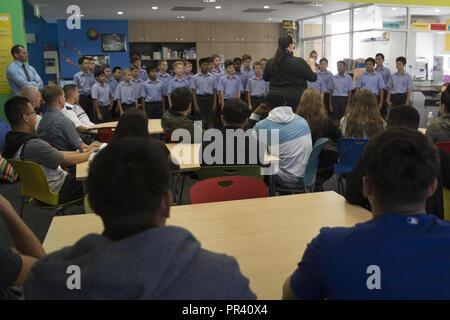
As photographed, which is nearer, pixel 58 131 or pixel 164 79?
pixel 58 131

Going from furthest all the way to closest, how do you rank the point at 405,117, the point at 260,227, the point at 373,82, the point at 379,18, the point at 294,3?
the point at 379,18 < the point at 294,3 < the point at 373,82 < the point at 405,117 < the point at 260,227

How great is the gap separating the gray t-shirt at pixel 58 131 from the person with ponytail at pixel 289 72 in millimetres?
2650

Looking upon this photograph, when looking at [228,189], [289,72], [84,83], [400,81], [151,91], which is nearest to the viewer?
[228,189]

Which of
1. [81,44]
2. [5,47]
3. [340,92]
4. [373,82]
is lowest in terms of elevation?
[340,92]

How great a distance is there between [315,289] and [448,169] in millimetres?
1598

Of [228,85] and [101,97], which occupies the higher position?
[228,85]

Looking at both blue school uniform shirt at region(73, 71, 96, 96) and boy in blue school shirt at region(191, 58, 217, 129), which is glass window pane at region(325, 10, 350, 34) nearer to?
boy in blue school shirt at region(191, 58, 217, 129)

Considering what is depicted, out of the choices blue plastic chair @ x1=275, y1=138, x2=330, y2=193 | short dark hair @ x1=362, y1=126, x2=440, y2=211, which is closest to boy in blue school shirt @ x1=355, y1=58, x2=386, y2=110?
blue plastic chair @ x1=275, y1=138, x2=330, y2=193

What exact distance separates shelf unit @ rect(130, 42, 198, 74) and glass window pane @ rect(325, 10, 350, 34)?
4532 mm

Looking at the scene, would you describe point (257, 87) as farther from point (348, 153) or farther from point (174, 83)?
point (348, 153)

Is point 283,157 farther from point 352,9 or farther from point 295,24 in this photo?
point 295,24

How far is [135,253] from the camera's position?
2.93 ft

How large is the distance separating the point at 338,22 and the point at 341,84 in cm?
427

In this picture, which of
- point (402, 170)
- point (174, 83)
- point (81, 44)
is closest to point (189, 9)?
point (174, 83)
